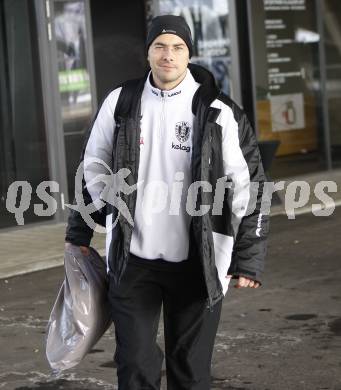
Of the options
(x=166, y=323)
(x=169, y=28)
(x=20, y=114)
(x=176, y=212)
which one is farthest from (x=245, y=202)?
(x=20, y=114)

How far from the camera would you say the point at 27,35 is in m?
12.3

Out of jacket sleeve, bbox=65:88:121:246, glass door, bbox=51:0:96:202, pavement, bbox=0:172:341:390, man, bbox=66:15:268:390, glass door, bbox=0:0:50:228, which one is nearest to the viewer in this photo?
man, bbox=66:15:268:390

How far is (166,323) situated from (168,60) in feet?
3.69

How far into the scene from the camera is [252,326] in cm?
696

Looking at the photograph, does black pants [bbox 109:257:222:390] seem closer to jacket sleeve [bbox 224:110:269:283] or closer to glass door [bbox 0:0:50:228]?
jacket sleeve [bbox 224:110:269:283]

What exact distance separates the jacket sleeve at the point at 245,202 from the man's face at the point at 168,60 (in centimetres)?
30

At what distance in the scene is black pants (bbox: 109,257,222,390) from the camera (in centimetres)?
406

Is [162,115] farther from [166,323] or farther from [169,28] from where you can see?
[166,323]

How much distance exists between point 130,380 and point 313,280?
15.2 ft

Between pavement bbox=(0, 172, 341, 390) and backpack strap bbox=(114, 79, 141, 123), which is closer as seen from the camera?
backpack strap bbox=(114, 79, 141, 123)

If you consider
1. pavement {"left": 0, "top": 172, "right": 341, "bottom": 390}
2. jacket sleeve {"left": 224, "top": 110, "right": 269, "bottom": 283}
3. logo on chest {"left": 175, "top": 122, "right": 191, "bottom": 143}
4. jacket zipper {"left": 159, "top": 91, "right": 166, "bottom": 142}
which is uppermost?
jacket zipper {"left": 159, "top": 91, "right": 166, "bottom": 142}

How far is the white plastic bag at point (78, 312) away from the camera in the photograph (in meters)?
4.21

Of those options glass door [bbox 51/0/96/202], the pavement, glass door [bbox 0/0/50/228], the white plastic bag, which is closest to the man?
the white plastic bag

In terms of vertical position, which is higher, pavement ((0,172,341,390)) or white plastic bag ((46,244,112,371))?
white plastic bag ((46,244,112,371))
